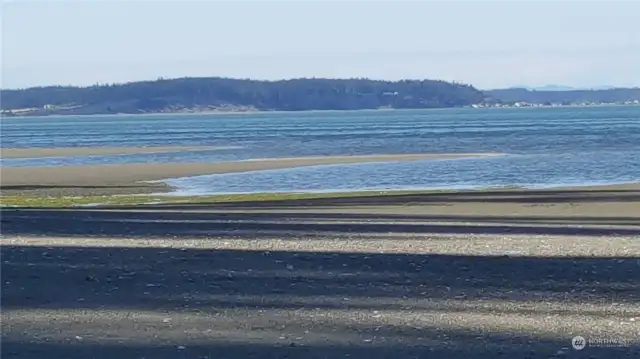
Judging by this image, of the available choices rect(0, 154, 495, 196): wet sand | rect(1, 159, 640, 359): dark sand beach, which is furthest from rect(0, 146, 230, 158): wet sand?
rect(1, 159, 640, 359): dark sand beach

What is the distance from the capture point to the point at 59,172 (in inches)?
2112

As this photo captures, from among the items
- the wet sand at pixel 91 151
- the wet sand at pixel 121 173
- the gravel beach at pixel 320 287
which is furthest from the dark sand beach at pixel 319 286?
the wet sand at pixel 91 151

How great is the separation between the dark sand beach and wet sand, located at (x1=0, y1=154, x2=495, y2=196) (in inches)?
596

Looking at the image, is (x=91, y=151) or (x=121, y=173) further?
(x=91, y=151)

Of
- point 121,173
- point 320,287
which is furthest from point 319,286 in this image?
point 121,173

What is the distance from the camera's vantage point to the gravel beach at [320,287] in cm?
1131

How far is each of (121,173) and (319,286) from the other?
3809cm

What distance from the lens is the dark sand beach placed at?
37.2 feet

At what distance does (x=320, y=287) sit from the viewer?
14.9 meters

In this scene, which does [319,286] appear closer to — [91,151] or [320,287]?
[320,287]

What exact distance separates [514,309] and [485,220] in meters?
13.1

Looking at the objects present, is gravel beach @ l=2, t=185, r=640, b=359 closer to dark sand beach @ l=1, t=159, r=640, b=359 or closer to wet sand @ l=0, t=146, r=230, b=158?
dark sand beach @ l=1, t=159, r=640, b=359

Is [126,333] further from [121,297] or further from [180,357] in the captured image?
[121,297]

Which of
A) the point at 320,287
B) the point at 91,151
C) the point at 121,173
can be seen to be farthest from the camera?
the point at 91,151
